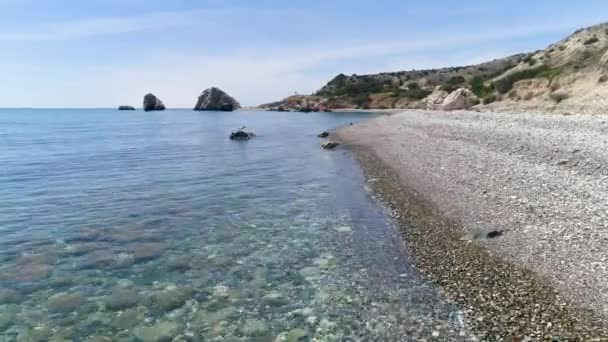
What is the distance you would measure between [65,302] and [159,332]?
3289 mm

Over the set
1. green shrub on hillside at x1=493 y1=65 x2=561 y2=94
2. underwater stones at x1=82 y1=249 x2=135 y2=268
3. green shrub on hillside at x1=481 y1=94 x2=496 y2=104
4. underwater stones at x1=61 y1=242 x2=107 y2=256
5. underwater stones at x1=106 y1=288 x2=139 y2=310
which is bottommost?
underwater stones at x1=106 y1=288 x2=139 y2=310

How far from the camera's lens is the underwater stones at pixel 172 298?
10391 mm

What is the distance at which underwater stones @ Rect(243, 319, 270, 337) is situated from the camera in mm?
9117

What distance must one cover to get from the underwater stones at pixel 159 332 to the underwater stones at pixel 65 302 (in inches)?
90.9

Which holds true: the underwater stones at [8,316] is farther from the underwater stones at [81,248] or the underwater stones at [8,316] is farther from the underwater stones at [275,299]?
the underwater stones at [275,299]

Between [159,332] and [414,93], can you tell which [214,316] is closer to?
[159,332]

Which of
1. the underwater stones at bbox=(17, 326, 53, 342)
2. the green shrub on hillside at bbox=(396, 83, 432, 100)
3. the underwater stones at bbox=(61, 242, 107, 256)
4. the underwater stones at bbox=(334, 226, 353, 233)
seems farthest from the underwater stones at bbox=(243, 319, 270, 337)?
the green shrub on hillside at bbox=(396, 83, 432, 100)

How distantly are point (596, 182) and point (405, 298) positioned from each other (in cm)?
1079

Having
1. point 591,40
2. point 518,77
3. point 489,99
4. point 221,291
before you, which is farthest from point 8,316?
point 591,40

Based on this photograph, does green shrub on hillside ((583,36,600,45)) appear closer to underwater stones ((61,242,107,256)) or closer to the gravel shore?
the gravel shore

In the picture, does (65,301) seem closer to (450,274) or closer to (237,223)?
(237,223)

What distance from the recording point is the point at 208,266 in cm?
1300

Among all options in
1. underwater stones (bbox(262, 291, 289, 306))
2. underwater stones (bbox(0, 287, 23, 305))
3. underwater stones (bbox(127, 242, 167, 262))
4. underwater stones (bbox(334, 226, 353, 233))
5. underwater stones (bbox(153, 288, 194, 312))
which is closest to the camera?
underwater stones (bbox(153, 288, 194, 312))

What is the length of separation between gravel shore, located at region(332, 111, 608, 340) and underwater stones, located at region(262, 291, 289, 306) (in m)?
4.09
